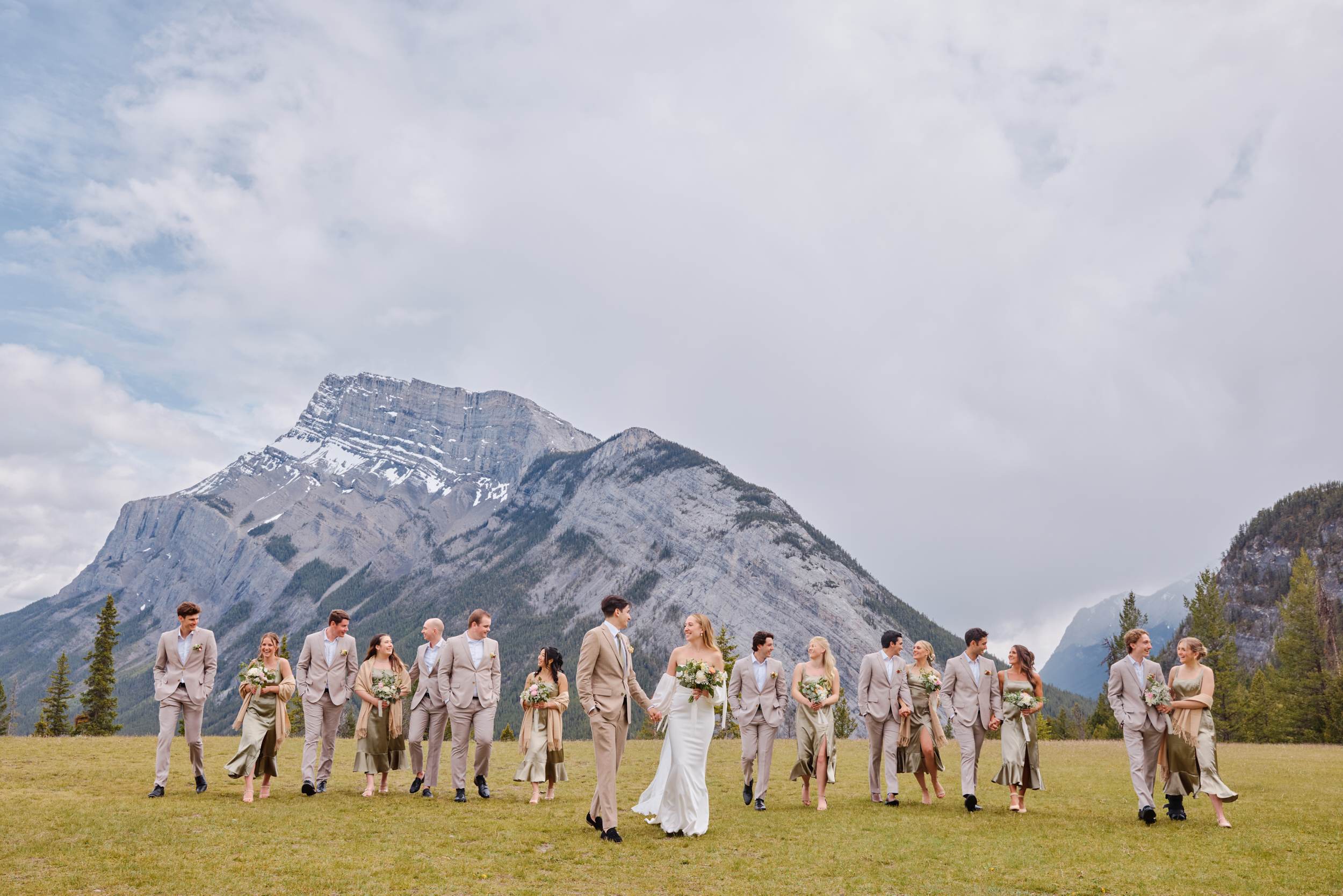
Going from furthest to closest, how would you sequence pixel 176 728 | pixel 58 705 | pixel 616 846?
pixel 58 705 < pixel 176 728 < pixel 616 846

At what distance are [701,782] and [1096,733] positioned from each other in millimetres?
56369

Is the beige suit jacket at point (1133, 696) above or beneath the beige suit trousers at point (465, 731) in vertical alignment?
above

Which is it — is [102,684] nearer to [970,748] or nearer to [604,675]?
[604,675]

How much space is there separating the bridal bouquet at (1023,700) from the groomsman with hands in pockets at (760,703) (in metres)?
3.68

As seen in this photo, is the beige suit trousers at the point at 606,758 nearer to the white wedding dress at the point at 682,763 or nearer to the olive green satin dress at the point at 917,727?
the white wedding dress at the point at 682,763

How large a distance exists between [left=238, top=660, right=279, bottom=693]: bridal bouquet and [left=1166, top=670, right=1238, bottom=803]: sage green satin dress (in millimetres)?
14121

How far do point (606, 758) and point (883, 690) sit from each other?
555cm

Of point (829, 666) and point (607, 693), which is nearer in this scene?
point (607, 693)

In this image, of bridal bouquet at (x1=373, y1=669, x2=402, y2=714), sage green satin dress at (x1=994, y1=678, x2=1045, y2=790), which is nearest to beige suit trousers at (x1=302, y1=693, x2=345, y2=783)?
bridal bouquet at (x1=373, y1=669, x2=402, y2=714)

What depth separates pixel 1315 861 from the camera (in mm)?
9023

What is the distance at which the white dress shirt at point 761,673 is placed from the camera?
13.3m

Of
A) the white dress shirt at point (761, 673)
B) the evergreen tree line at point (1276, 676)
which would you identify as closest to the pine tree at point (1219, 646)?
the evergreen tree line at point (1276, 676)

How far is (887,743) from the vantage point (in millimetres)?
13516

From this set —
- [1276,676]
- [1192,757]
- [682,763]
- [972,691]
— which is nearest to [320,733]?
[682,763]
